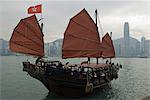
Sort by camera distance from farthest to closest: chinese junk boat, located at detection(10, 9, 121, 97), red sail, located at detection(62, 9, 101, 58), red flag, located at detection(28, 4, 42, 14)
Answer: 1. red flag, located at detection(28, 4, 42, 14)
2. red sail, located at detection(62, 9, 101, 58)
3. chinese junk boat, located at detection(10, 9, 121, 97)

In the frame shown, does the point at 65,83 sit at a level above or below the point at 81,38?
below

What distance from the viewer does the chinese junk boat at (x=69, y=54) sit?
1452 centimetres

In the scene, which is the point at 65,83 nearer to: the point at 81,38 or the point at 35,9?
the point at 81,38

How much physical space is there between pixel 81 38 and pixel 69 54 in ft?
4.38

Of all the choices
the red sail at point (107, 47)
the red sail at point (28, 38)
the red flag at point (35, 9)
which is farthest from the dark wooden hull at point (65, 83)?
the red sail at point (107, 47)

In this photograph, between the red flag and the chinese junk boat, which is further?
the red flag

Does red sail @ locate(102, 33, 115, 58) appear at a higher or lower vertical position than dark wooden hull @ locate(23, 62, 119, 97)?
higher

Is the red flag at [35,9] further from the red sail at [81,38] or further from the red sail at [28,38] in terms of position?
the red sail at [81,38]

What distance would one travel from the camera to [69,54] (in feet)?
52.6

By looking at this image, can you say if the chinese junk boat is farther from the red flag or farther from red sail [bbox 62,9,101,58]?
the red flag

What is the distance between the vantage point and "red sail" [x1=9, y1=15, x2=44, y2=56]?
57.1ft

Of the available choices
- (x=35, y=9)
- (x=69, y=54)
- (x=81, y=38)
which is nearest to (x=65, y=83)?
(x=69, y=54)

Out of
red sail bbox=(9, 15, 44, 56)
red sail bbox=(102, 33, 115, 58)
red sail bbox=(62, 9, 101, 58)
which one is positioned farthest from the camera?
red sail bbox=(102, 33, 115, 58)

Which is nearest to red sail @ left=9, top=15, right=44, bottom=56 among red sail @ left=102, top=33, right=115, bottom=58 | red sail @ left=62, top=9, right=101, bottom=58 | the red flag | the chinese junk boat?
the chinese junk boat
